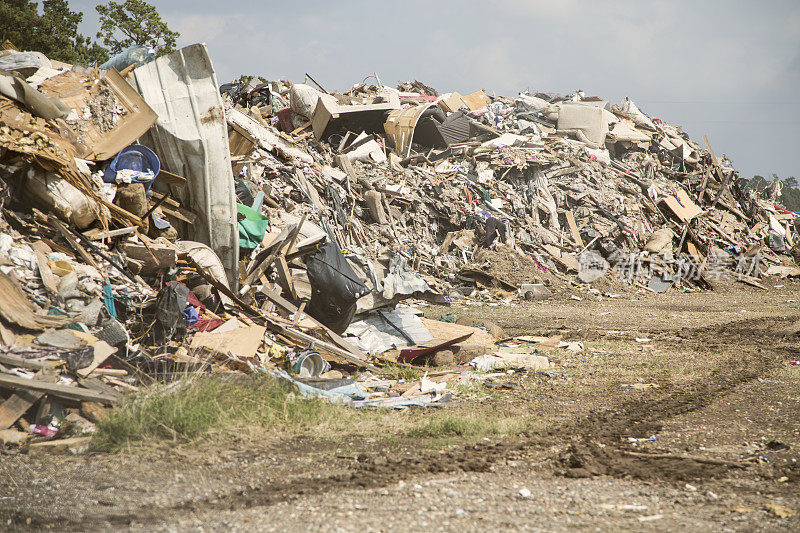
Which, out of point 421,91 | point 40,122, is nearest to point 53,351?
point 40,122

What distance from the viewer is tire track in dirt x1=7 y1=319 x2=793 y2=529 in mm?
2736

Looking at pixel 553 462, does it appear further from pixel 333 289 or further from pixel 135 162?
pixel 135 162

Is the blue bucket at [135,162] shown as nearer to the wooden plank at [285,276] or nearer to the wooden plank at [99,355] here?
the wooden plank at [285,276]

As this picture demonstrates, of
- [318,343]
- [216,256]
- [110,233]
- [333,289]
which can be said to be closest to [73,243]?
[110,233]

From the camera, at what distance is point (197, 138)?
21.5ft

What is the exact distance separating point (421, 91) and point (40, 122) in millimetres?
15394

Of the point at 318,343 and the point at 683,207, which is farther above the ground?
the point at 683,207

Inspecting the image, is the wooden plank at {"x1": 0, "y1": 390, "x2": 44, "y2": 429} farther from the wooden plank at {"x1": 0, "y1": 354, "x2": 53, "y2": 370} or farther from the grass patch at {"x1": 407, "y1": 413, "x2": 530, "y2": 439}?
the grass patch at {"x1": 407, "y1": 413, "x2": 530, "y2": 439}

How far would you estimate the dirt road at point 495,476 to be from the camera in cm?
267

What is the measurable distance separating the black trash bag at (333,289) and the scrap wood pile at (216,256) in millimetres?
19

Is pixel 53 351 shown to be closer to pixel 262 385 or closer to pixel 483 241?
pixel 262 385

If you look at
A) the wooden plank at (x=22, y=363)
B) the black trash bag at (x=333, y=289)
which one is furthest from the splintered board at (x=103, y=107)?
the wooden plank at (x=22, y=363)

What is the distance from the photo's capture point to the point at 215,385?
404 cm

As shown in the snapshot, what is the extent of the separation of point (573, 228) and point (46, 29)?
67.5 ft
